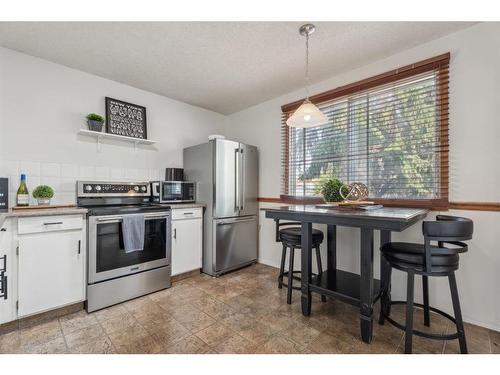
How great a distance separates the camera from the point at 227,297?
2375mm

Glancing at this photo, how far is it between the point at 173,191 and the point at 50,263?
1371 mm

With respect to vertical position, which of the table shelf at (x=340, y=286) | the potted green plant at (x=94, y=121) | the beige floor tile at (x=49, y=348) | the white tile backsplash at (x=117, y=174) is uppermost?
the potted green plant at (x=94, y=121)

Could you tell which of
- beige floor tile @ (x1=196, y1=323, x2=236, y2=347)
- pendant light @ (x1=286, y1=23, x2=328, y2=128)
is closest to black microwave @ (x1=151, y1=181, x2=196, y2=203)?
beige floor tile @ (x1=196, y1=323, x2=236, y2=347)

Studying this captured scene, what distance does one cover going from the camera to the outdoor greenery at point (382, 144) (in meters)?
2.13

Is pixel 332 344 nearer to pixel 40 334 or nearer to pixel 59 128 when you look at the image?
pixel 40 334

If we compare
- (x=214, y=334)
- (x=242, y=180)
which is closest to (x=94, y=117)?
(x=242, y=180)

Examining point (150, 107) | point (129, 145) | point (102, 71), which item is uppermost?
point (102, 71)

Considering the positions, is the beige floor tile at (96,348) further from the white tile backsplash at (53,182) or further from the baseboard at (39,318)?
the white tile backsplash at (53,182)

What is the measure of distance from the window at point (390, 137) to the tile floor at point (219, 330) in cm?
113

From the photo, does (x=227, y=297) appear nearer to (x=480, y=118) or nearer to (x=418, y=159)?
(x=418, y=159)

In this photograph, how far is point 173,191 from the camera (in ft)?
9.74

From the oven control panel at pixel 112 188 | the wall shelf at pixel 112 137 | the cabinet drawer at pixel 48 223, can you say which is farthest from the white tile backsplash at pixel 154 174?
the cabinet drawer at pixel 48 223

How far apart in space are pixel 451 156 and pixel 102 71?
11.8ft
